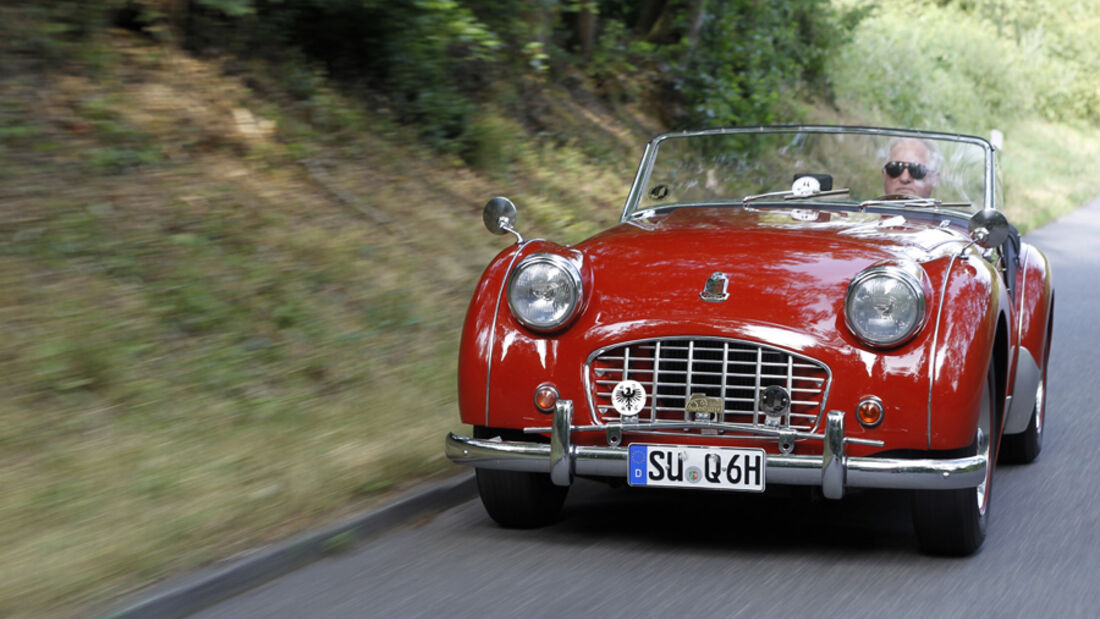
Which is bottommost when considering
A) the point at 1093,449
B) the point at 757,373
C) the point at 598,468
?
the point at 1093,449

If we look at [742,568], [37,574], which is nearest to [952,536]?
[742,568]

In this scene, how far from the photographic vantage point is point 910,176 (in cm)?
662

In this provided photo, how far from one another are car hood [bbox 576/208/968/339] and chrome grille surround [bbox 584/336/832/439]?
0.09 m

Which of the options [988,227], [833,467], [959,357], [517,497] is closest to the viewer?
[833,467]

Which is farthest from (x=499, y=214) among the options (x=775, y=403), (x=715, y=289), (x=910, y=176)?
(x=910, y=176)

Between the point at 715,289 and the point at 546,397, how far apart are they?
27.8 inches

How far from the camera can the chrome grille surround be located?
4898 mm

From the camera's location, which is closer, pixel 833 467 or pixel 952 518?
pixel 833 467

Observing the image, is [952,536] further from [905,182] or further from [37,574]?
[37,574]

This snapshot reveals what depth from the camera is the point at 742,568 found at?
491cm

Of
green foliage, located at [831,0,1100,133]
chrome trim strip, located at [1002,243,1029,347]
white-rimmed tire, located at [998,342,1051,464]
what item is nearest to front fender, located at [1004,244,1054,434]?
chrome trim strip, located at [1002,243,1029,347]

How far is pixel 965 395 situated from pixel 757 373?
685 millimetres

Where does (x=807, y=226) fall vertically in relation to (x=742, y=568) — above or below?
above

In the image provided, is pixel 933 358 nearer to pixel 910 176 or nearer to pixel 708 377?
pixel 708 377
